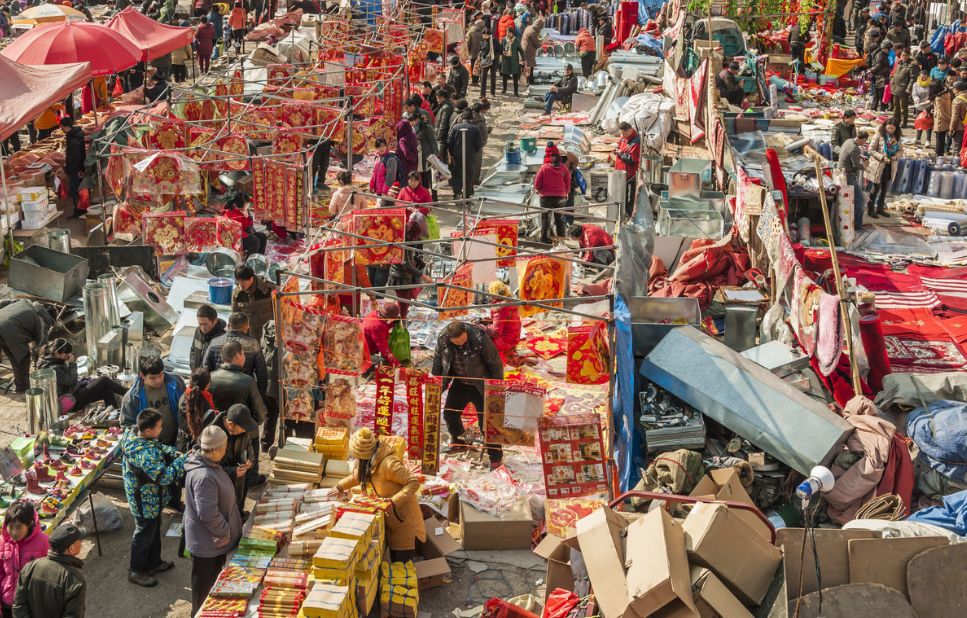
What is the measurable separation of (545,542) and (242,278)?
161 inches

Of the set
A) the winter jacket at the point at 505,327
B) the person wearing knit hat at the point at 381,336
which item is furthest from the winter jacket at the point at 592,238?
the person wearing knit hat at the point at 381,336

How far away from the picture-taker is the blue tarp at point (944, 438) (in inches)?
336

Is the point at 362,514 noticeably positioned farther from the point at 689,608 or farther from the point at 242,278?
the point at 242,278

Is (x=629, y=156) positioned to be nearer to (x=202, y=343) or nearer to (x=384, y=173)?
(x=384, y=173)

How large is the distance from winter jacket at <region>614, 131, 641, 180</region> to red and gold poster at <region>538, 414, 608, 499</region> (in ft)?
25.3

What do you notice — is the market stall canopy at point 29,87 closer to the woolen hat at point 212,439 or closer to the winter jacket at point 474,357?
the winter jacket at point 474,357

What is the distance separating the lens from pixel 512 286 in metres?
→ 12.2

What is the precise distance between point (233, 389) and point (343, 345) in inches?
38.1

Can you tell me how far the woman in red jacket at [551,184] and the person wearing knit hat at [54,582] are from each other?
878 centimetres

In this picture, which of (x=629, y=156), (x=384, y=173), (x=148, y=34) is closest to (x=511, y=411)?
(x=384, y=173)

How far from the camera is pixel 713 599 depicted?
6.20 metres

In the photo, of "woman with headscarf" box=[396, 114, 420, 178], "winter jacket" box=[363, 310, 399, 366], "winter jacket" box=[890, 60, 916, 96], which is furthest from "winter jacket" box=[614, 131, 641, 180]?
"winter jacket" box=[890, 60, 916, 96]

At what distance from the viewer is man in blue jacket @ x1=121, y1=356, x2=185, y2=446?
8562 mm

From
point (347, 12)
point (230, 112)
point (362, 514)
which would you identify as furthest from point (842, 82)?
point (362, 514)
